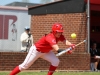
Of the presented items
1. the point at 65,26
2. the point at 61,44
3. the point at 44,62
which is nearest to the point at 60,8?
the point at 65,26

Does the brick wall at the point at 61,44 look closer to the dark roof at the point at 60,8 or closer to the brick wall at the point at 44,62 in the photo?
the brick wall at the point at 44,62

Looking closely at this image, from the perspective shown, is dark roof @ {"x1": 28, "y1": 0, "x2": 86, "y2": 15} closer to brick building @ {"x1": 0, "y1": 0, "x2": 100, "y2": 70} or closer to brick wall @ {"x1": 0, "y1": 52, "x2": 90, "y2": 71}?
brick building @ {"x1": 0, "y1": 0, "x2": 100, "y2": 70}

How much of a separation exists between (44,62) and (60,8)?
2.94 metres

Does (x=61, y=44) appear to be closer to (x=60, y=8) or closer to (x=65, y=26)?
(x=65, y=26)

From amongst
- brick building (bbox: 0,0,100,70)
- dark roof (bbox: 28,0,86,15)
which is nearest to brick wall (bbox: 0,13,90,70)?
brick building (bbox: 0,0,100,70)

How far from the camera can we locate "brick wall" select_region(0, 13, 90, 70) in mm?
16438

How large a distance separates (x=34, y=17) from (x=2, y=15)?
1.81 meters

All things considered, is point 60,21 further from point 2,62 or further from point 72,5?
point 2,62

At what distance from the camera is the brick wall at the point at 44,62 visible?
16.3m

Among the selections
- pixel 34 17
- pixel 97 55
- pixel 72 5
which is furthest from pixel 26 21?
pixel 97 55

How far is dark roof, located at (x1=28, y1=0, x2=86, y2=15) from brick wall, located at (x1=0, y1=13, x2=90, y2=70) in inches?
7.7

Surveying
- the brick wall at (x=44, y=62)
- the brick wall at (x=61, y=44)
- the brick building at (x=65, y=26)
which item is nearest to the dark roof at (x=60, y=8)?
the brick building at (x=65, y=26)

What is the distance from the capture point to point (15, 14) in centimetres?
1814

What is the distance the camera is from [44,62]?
16922 millimetres
